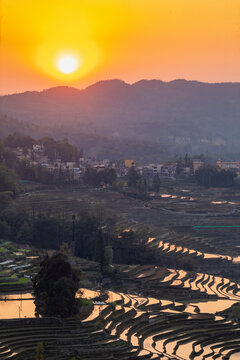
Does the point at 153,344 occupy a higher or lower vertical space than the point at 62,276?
lower

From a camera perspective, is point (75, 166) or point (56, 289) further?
point (75, 166)

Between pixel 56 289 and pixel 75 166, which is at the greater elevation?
pixel 75 166

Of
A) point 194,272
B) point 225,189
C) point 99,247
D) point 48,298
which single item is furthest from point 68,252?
point 225,189

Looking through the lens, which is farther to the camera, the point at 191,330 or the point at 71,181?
the point at 71,181

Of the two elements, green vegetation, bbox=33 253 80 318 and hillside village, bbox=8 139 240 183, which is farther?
hillside village, bbox=8 139 240 183

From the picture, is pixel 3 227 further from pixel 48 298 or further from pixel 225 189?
pixel 225 189

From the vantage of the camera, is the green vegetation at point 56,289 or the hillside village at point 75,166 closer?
the green vegetation at point 56,289

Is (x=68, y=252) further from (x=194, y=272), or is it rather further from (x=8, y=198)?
(x=8, y=198)

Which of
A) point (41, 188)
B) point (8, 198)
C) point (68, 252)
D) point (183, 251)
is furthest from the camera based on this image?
point (41, 188)

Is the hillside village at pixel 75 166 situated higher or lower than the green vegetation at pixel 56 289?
higher

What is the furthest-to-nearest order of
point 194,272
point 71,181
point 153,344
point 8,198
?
point 71,181 < point 8,198 < point 194,272 < point 153,344

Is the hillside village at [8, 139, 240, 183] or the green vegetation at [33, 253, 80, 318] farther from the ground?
the hillside village at [8, 139, 240, 183]
